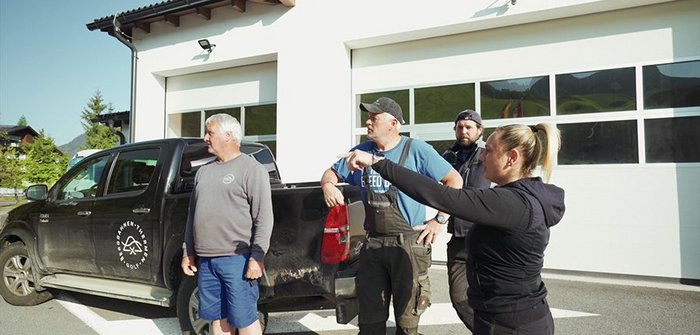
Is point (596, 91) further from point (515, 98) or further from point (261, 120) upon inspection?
point (261, 120)

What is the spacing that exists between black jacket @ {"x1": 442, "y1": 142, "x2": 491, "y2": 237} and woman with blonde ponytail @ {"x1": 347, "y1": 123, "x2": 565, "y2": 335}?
4.45ft

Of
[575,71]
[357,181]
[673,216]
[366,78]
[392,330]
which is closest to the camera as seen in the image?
[357,181]

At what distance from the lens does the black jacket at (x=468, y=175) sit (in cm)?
314

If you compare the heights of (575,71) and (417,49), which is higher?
(417,49)

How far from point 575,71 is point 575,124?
79 centimetres

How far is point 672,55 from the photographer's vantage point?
5652 millimetres

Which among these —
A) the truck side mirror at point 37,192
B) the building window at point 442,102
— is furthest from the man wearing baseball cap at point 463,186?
the truck side mirror at point 37,192

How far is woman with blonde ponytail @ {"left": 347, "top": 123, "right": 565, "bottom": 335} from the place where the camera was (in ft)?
5.20

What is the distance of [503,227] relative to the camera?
1.58 meters

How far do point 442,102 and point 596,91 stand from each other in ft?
7.44

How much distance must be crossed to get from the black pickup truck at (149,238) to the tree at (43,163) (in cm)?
2792

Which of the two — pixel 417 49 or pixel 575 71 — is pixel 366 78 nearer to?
pixel 417 49

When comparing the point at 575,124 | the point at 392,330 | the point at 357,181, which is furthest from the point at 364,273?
the point at 575,124

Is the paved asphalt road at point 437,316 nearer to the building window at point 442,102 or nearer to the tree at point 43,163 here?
the building window at point 442,102
